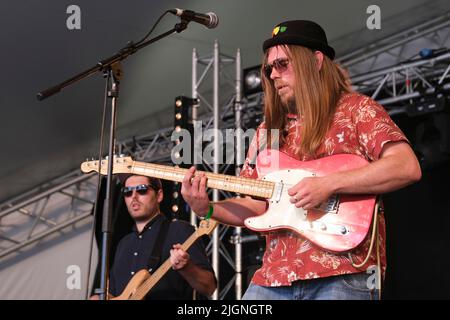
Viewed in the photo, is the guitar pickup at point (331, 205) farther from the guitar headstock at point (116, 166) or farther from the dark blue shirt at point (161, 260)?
the dark blue shirt at point (161, 260)

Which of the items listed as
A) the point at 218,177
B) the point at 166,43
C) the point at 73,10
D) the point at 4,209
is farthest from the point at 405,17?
the point at 4,209

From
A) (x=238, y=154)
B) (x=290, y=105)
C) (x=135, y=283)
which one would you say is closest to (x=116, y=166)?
(x=290, y=105)

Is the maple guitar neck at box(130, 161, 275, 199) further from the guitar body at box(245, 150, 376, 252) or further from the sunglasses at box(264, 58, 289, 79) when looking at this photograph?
the sunglasses at box(264, 58, 289, 79)

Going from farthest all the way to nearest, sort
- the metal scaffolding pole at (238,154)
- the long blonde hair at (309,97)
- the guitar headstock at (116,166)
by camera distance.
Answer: the metal scaffolding pole at (238,154)
the guitar headstock at (116,166)
the long blonde hair at (309,97)

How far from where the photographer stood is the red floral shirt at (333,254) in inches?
81.7

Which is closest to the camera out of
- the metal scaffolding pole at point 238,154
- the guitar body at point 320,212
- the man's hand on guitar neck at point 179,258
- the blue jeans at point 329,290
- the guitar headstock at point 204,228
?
the blue jeans at point 329,290

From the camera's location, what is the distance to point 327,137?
226 centimetres

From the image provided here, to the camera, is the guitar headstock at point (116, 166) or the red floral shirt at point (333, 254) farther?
the guitar headstock at point (116, 166)

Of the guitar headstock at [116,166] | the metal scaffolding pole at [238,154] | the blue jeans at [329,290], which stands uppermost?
the metal scaffolding pole at [238,154]

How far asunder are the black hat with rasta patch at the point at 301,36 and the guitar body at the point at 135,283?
82.0 inches

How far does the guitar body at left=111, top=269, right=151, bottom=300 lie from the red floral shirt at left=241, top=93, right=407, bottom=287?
1.92 m

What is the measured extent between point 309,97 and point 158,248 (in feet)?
7.23

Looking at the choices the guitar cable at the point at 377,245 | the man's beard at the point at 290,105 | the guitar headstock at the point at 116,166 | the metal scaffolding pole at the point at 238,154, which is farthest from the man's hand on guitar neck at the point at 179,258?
the metal scaffolding pole at the point at 238,154

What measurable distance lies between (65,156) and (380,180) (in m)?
6.23
